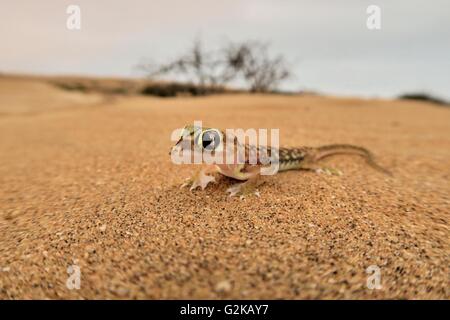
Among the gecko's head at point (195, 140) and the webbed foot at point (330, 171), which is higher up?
the gecko's head at point (195, 140)

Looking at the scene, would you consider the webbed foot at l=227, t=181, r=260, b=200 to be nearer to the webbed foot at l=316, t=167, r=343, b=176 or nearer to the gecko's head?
the gecko's head

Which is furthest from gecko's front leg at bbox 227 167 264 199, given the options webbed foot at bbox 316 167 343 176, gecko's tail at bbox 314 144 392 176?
gecko's tail at bbox 314 144 392 176

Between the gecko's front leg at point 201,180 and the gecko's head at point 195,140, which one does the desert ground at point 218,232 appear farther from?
the gecko's head at point 195,140

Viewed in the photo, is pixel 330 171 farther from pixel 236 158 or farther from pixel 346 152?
pixel 236 158

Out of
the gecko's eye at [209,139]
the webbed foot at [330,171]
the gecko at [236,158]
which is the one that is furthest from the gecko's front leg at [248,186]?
the webbed foot at [330,171]

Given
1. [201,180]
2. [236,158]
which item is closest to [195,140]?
[236,158]
